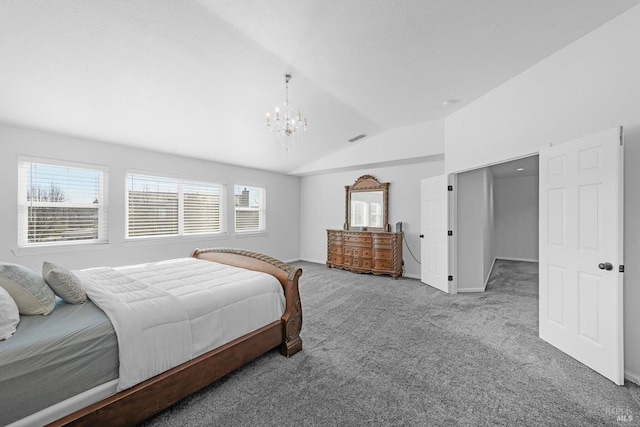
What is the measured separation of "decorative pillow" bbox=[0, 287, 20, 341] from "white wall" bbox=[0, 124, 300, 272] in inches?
110

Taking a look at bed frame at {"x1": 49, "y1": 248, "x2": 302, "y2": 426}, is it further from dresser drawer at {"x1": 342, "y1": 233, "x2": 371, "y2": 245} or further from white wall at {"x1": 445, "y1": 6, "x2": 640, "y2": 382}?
dresser drawer at {"x1": 342, "y1": 233, "x2": 371, "y2": 245}

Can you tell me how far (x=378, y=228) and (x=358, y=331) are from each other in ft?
10.8

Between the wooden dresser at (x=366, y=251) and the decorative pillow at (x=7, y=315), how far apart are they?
5.00 meters

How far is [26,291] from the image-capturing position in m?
1.63

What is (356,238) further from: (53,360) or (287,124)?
(53,360)

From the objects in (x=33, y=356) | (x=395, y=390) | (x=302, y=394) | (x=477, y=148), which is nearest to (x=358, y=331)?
(x=395, y=390)

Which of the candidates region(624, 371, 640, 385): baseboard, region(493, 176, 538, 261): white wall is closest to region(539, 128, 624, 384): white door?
region(624, 371, 640, 385): baseboard

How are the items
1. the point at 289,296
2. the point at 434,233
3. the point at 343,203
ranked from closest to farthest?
1. the point at 289,296
2. the point at 434,233
3. the point at 343,203

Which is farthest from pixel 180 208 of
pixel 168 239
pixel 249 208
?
pixel 249 208

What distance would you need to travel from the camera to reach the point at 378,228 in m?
6.01

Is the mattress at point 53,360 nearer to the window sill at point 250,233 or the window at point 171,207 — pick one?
the window at point 171,207

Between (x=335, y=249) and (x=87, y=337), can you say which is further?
(x=335, y=249)

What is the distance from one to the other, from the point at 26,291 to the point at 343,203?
221 inches

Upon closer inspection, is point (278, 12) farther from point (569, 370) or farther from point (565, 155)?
point (569, 370)
